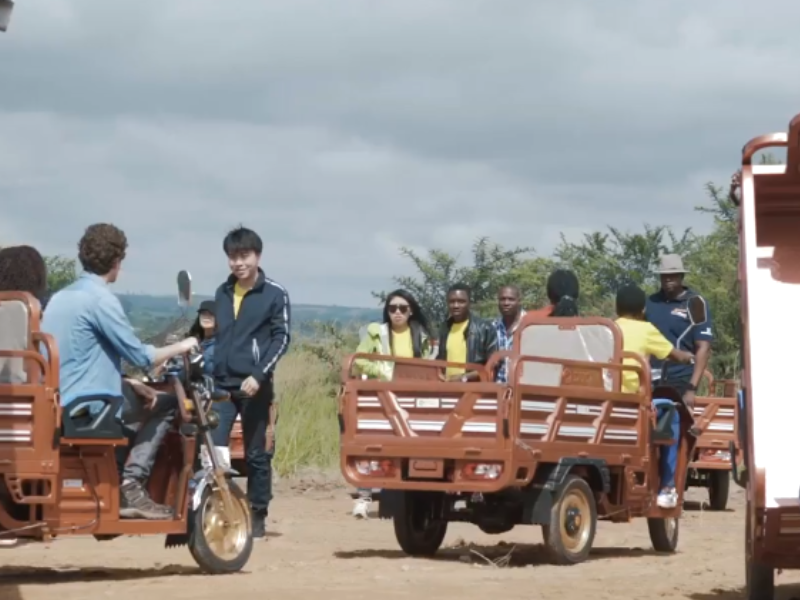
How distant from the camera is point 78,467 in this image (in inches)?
422

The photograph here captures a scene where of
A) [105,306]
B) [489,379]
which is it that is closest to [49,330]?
[105,306]

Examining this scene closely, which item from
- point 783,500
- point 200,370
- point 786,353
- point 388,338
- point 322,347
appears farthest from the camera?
point 322,347

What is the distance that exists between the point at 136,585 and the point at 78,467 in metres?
0.74

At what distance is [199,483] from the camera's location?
11.2 metres

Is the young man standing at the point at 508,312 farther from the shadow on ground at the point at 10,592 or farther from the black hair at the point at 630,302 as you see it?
the shadow on ground at the point at 10,592

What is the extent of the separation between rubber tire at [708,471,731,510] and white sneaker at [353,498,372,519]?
3.81 m

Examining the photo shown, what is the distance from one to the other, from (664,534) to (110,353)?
15.1 ft

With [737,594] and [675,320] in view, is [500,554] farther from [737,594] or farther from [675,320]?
[737,594]

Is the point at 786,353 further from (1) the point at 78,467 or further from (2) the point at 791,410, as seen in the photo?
(1) the point at 78,467

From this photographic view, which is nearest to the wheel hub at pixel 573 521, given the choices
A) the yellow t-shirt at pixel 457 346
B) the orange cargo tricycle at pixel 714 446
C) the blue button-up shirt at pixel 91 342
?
the yellow t-shirt at pixel 457 346

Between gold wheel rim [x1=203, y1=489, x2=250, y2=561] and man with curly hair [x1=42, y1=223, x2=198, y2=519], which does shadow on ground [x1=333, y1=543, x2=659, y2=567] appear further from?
man with curly hair [x1=42, y1=223, x2=198, y2=519]

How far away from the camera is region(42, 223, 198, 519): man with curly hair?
424 inches

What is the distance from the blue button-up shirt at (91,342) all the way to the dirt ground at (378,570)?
1.09 meters

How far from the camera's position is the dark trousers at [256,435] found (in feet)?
44.5
